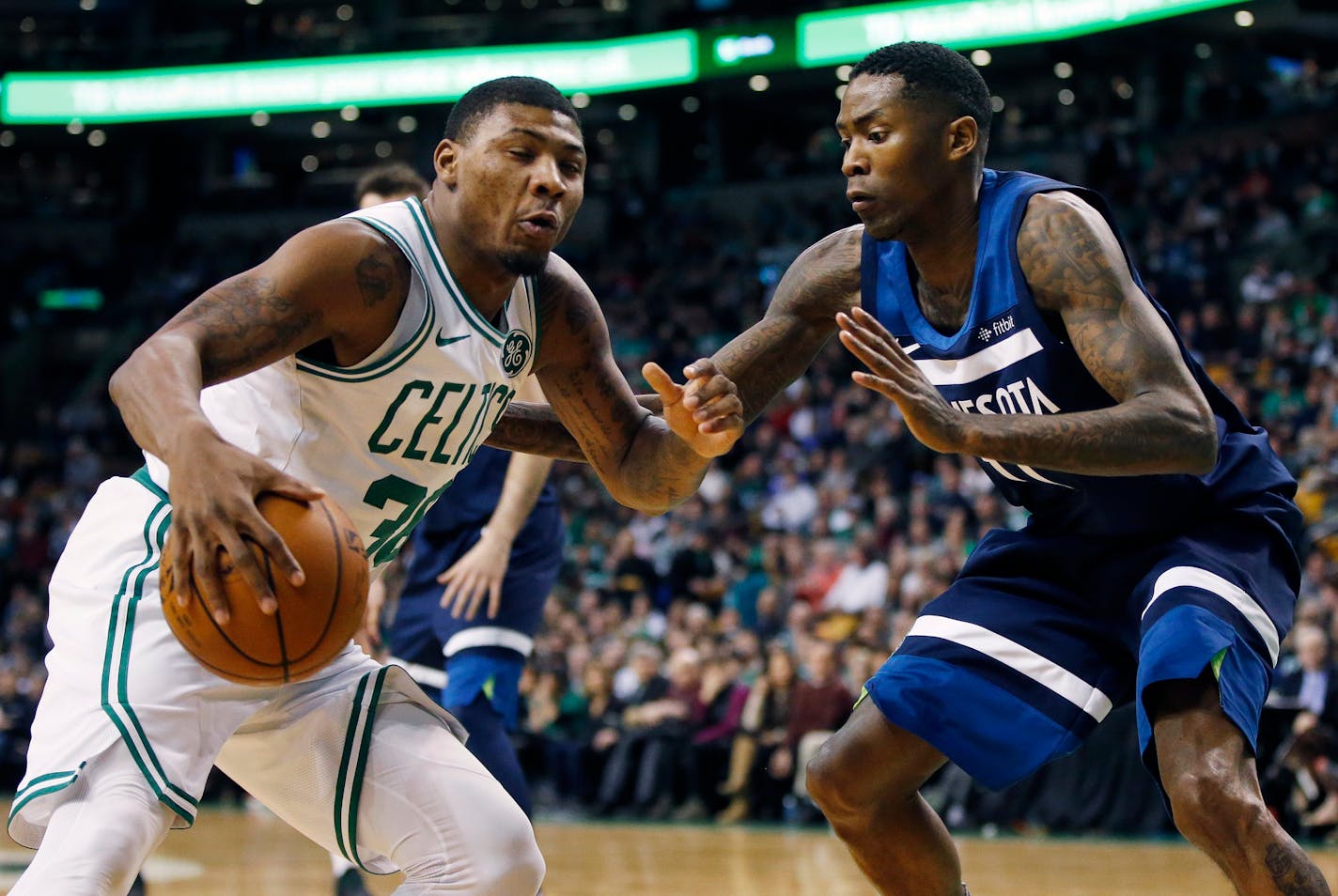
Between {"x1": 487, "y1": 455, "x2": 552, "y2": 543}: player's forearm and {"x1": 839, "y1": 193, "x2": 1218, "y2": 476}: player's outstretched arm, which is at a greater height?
{"x1": 839, "y1": 193, "x2": 1218, "y2": 476}: player's outstretched arm

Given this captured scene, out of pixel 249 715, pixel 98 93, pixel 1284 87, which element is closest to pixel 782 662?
pixel 249 715

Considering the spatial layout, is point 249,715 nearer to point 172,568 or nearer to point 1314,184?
point 172,568

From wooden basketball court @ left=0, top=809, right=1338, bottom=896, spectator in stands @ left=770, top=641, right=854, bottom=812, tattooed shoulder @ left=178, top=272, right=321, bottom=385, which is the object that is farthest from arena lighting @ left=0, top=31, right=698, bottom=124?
tattooed shoulder @ left=178, top=272, right=321, bottom=385

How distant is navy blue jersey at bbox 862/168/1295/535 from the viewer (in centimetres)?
343

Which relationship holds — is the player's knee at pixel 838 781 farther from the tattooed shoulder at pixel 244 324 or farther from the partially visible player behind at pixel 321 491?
the tattooed shoulder at pixel 244 324

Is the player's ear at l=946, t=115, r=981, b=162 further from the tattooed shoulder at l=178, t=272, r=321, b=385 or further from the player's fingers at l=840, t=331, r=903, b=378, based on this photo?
the tattooed shoulder at l=178, t=272, r=321, b=385

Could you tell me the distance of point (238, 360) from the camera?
292 centimetres

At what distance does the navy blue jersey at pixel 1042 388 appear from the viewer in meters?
3.43

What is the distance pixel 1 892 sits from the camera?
250 inches

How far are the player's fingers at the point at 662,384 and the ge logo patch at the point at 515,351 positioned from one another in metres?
0.28

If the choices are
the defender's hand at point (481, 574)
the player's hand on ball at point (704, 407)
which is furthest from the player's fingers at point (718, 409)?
the defender's hand at point (481, 574)

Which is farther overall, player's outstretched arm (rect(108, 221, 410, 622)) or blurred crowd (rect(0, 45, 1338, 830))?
blurred crowd (rect(0, 45, 1338, 830))

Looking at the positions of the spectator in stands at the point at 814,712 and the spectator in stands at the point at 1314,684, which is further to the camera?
the spectator in stands at the point at 814,712

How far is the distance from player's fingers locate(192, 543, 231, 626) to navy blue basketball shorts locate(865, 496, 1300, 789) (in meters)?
1.60
